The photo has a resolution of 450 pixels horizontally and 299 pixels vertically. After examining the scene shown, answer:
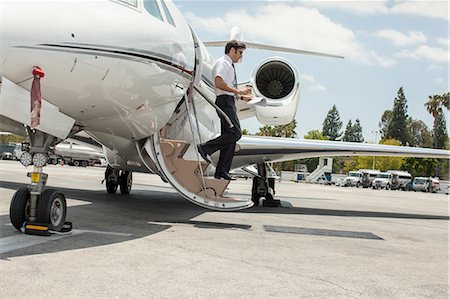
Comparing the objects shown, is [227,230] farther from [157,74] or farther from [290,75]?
[290,75]

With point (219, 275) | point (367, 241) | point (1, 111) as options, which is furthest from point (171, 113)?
point (219, 275)

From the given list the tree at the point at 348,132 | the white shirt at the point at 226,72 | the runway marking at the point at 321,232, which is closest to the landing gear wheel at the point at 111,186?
the runway marking at the point at 321,232

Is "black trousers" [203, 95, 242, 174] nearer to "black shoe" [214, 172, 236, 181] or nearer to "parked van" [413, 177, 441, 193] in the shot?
"black shoe" [214, 172, 236, 181]

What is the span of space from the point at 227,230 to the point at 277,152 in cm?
496

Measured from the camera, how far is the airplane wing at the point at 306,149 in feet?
35.1

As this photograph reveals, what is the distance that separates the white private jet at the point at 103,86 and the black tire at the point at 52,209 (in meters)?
0.01

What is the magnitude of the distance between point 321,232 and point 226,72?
2644 mm

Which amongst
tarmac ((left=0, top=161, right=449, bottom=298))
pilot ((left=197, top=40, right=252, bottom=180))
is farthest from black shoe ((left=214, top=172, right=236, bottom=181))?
tarmac ((left=0, top=161, right=449, bottom=298))

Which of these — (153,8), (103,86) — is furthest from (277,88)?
(103,86)

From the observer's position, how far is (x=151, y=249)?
459cm

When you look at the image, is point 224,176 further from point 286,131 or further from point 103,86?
point 286,131

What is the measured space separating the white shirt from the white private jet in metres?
0.38

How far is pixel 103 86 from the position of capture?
16.7 ft

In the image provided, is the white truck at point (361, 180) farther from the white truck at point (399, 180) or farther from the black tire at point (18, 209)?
the black tire at point (18, 209)
